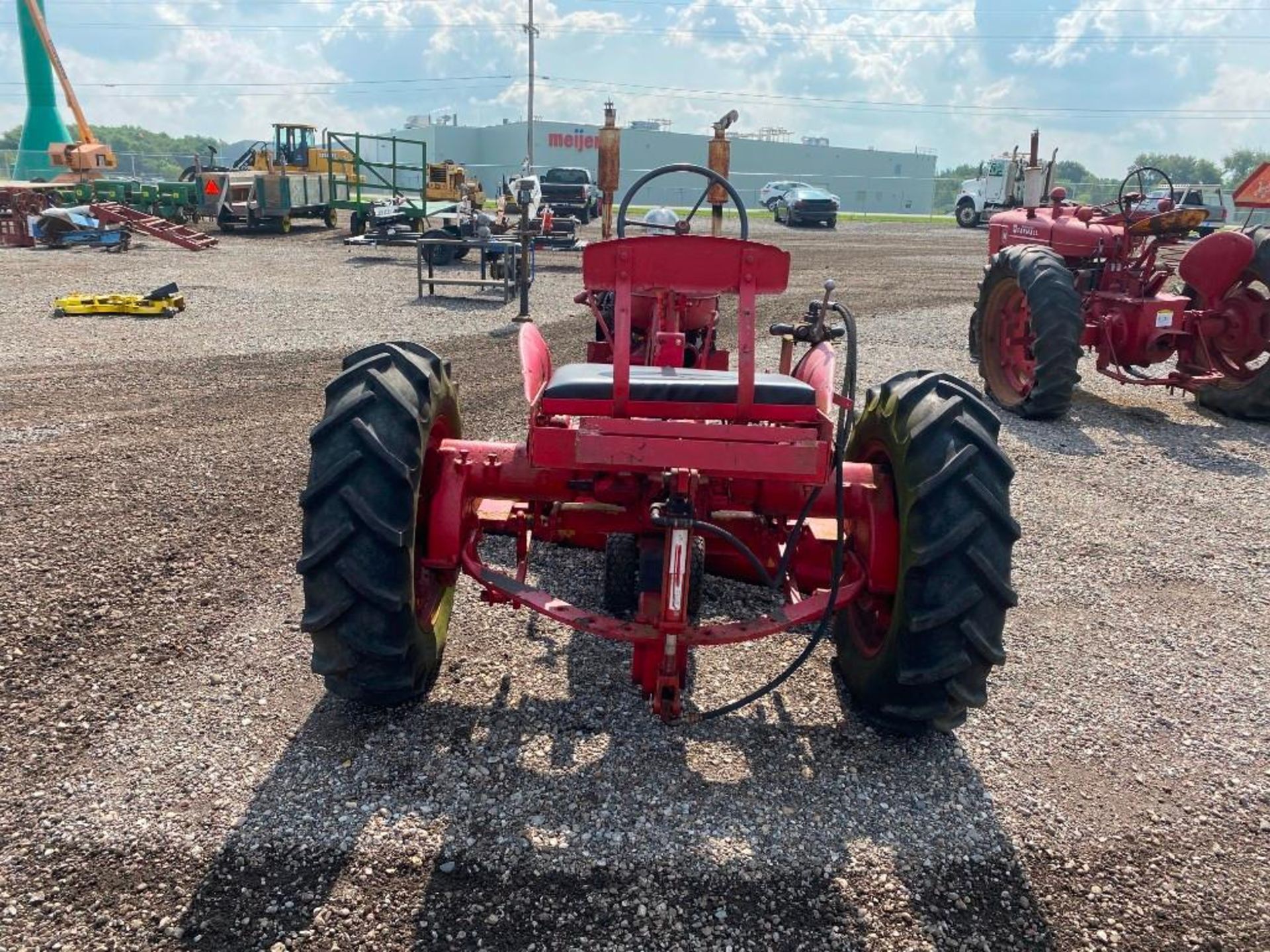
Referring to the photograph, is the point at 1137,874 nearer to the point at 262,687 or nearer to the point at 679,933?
the point at 679,933

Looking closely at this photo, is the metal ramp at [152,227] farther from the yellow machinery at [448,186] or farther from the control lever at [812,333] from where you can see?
the control lever at [812,333]

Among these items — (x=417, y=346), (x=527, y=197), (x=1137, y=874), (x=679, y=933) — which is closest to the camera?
(x=679, y=933)

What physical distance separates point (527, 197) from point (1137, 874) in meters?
12.1

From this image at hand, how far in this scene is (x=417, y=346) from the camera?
3.50 metres

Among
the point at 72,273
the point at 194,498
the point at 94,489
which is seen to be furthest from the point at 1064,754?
the point at 72,273

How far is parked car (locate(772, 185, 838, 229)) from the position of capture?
33.2 m

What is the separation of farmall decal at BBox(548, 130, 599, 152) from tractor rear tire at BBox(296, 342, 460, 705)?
65000mm

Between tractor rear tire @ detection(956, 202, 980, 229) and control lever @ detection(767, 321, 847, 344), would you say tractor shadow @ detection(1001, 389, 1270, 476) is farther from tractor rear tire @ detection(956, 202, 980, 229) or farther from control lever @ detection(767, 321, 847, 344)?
tractor rear tire @ detection(956, 202, 980, 229)

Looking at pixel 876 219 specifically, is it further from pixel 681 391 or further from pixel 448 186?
pixel 681 391

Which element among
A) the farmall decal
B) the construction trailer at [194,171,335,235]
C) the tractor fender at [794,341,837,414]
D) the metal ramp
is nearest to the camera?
the tractor fender at [794,341,837,414]

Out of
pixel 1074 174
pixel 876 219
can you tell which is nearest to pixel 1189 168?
pixel 1074 174

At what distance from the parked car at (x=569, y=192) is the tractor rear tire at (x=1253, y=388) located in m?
21.5

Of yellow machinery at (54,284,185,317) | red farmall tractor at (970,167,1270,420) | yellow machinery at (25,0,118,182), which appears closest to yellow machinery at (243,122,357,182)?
yellow machinery at (25,0,118,182)

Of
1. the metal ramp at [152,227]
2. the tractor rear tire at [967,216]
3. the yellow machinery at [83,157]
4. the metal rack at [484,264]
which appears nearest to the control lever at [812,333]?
the metal rack at [484,264]
